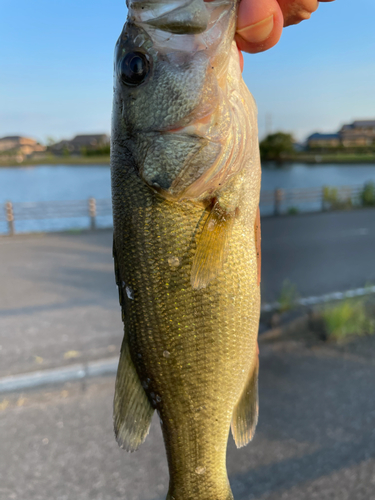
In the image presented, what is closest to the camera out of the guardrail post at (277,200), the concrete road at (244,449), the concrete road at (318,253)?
the concrete road at (244,449)

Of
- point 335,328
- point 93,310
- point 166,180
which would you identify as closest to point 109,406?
point 93,310

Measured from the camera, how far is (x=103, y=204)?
15.7 m

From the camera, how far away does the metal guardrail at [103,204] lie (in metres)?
14.1

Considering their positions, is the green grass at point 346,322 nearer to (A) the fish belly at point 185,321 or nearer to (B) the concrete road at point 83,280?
(B) the concrete road at point 83,280

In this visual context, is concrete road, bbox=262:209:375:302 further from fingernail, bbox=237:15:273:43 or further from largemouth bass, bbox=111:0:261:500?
fingernail, bbox=237:15:273:43

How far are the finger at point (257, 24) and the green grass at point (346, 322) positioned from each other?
4.28 m

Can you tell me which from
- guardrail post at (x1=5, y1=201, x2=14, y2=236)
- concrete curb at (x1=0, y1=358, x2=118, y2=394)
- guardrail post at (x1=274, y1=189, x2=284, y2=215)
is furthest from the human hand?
guardrail post at (x1=274, y1=189, x2=284, y2=215)

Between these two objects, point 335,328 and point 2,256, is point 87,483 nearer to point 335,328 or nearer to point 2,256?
point 335,328

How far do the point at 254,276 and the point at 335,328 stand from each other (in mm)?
3986

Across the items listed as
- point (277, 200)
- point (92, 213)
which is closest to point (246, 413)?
point (92, 213)

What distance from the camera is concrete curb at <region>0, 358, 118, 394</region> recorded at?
14.0 feet

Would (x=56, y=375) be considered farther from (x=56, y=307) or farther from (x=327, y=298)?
(x=327, y=298)

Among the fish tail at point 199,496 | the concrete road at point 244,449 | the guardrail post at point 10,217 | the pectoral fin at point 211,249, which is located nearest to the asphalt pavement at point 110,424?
the concrete road at point 244,449

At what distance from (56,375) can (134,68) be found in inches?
153
